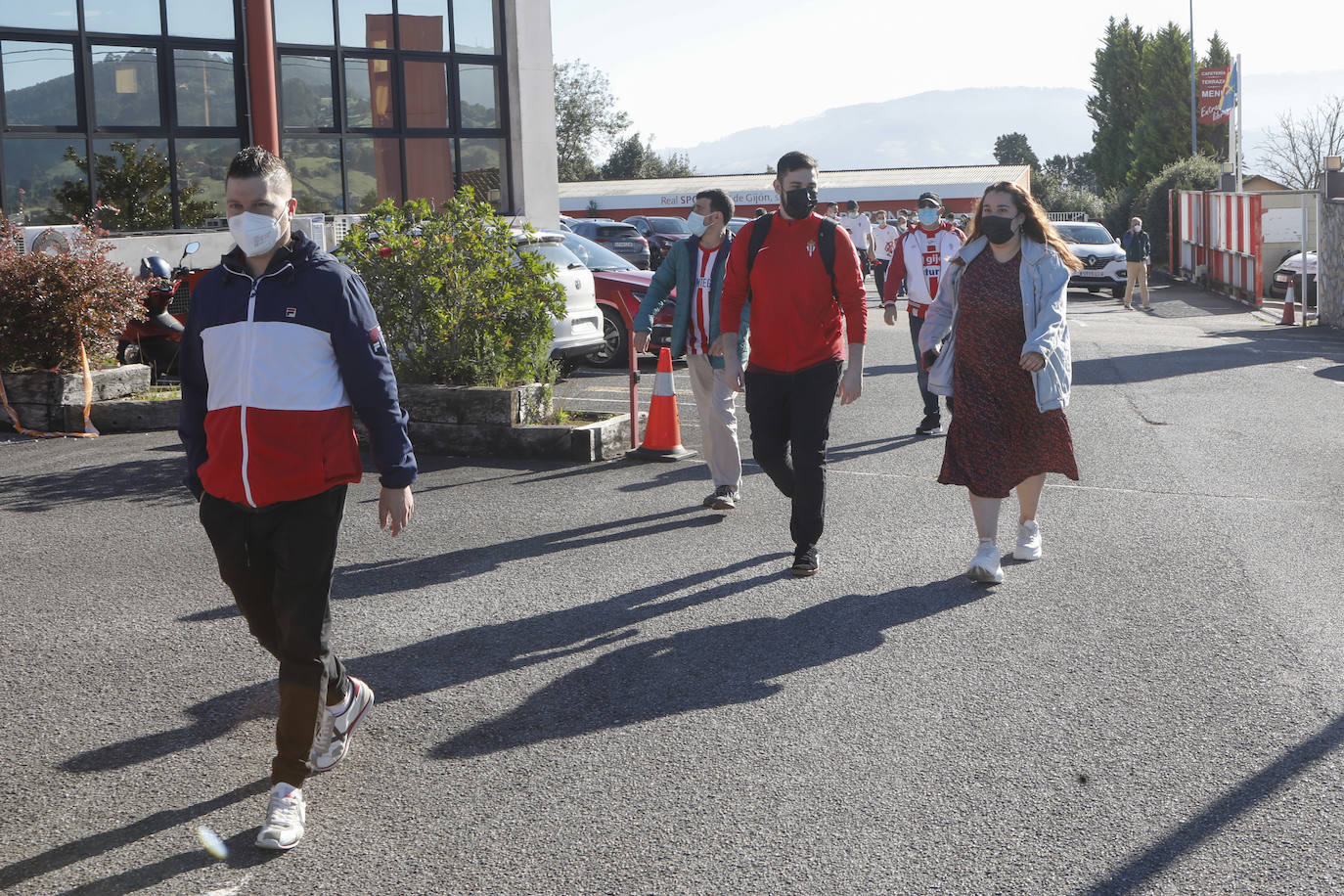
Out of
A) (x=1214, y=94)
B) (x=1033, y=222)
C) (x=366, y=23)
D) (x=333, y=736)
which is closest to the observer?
(x=333, y=736)

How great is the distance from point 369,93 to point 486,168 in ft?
8.36

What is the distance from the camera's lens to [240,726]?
4.60 m

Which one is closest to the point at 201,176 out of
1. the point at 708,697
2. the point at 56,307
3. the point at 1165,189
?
the point at 56,307

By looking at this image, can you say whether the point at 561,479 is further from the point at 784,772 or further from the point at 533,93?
the point at 533,93

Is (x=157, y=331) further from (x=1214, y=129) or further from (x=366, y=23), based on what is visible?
(x=1214, y=129)

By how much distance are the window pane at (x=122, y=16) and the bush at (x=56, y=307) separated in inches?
354

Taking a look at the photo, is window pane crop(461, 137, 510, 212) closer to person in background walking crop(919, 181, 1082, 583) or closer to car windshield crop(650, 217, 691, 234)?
car windshield crop(650, 217, 691, 234)

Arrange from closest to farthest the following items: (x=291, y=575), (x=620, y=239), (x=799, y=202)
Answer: (x=291, y=575) → (x=799, y=202) → (x=620, y=239)

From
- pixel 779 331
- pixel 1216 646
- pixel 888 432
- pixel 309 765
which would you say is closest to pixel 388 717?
pixel 309 765

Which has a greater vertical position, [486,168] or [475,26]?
[475,26]

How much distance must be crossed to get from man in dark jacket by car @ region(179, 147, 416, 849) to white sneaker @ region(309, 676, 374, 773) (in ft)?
0.95

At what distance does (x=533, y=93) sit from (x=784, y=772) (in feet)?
69.5

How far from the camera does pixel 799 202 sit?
21.0 ft

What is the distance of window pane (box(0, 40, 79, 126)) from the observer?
18328 millimetres
